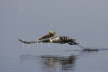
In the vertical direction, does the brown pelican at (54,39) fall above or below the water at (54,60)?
above

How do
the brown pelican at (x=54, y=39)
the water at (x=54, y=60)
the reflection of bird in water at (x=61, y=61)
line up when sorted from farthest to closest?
the brown pelican at (x=54, y=39) → the reflection of bird in water at (x=61, y=61) → the water at (x=54, y=60)

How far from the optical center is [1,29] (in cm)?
1599

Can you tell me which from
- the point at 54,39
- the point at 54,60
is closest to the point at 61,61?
the point at 54,60

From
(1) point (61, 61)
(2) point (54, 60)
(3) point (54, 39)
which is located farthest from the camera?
(3) point (54, 39)

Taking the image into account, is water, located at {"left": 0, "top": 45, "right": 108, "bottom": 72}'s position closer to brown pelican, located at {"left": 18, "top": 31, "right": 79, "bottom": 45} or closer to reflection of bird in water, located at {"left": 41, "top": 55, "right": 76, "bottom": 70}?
reflection of bird in water, located at {"left": 41, "top": 55, "right": 76, "bottom": 70}

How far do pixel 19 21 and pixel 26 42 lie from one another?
458 centimetres

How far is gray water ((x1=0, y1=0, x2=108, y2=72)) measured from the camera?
431 inches

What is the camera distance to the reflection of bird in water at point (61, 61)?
1076 cm

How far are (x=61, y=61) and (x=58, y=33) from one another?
114 inches

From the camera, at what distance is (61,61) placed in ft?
37.1

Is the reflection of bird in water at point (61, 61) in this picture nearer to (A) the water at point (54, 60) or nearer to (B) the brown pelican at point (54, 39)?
(A) the water at point (54, 60)

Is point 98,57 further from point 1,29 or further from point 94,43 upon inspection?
point 1,29

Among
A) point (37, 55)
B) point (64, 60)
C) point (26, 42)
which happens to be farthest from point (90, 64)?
point (26, 42)

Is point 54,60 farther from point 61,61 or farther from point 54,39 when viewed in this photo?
point 54,39
